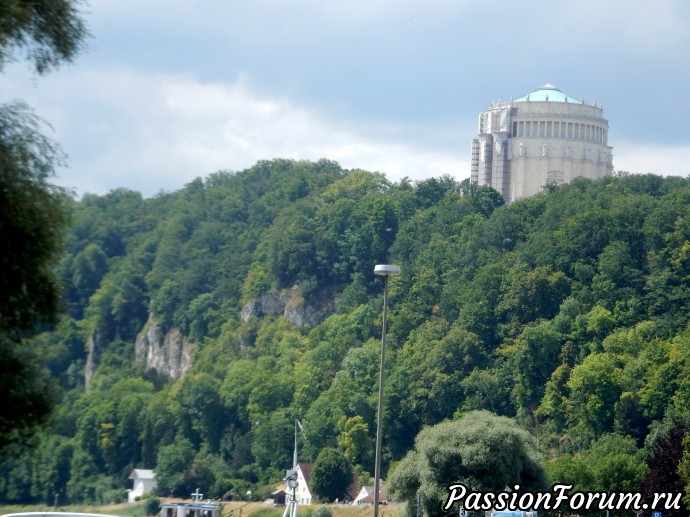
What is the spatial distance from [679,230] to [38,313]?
Answer: 113368 mm

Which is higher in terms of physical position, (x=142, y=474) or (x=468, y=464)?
(x=468, y=464)

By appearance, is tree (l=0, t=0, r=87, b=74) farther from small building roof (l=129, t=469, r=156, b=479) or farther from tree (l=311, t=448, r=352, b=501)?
small building roof (l=129, t=469, r=156, b=479)

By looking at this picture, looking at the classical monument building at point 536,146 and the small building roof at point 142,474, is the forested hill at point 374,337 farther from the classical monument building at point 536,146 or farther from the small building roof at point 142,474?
the classical monument building at point 536,146

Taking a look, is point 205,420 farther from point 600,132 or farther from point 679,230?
point 600,132

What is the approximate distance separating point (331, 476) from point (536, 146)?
6231 centimetres

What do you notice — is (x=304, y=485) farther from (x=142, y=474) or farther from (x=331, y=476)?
(x=142, y=474)

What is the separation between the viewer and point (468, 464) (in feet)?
213

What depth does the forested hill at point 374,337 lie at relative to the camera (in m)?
113

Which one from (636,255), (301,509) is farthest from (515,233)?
(301,509)

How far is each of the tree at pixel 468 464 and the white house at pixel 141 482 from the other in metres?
61.5

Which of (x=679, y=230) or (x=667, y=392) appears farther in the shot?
(x=679, y=230)

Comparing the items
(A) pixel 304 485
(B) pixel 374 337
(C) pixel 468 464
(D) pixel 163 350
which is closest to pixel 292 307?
(B) pixel 374 337

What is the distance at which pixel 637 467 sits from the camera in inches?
3346

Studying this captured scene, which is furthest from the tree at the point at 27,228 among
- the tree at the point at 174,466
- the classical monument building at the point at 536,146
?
the classical monument building at the point at 536,146
